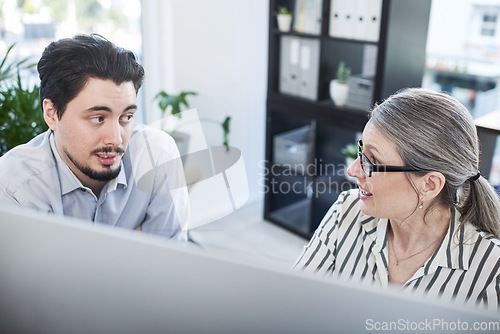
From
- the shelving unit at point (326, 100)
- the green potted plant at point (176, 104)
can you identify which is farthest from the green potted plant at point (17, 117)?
the shelving unit at point (326, 100)

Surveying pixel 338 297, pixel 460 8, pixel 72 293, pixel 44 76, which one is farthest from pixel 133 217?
pixel 460 8

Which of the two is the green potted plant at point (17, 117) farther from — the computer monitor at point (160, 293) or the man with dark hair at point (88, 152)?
the computer monitor at point (160, 293)

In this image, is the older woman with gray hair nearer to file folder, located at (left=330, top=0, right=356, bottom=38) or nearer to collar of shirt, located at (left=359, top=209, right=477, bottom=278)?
collar of shirt, located at (left=359, top=209, right=477, bottom=278)

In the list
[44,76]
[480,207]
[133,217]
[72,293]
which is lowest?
[133,217]

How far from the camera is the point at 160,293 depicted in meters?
0.50

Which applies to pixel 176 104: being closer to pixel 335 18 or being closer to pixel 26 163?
pixel 335 18

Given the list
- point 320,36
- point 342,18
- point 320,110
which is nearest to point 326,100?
point 320,110

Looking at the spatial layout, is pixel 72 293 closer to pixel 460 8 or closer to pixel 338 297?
pixel 338 297

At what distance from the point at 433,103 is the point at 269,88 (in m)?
1.94

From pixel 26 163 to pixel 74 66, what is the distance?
29 cm

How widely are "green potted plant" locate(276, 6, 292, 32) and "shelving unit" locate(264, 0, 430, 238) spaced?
4 cm

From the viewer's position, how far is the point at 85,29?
3168mm

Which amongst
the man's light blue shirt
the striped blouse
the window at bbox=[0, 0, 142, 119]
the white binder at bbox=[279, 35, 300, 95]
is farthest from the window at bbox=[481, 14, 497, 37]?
the man's light blue shirt

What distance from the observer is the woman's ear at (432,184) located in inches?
46.7
